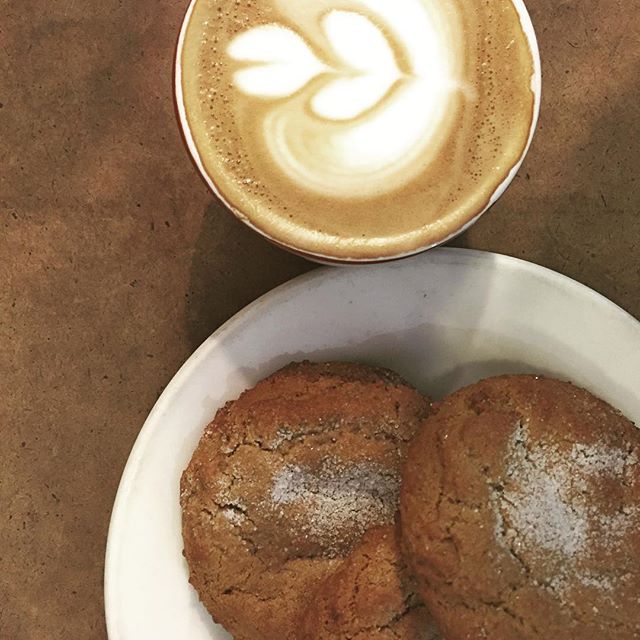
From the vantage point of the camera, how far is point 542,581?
1.00 meters

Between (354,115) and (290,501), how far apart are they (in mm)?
551

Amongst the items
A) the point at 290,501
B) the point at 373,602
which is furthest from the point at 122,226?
the point at 373,602

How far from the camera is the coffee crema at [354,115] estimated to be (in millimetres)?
939

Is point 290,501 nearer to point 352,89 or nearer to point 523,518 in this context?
point 523,518

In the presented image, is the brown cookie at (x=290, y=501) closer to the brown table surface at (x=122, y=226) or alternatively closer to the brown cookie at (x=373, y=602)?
the brown cookie at (x=373, y=602)

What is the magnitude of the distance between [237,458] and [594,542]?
498 mm

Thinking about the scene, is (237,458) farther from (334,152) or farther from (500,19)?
(500,19)

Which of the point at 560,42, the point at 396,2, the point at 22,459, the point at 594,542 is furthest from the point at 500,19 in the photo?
the point at 22,459

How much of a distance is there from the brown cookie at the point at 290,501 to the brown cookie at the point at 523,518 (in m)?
0.12

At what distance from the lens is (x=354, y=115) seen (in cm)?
94

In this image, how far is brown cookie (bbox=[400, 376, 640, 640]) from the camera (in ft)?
3.22

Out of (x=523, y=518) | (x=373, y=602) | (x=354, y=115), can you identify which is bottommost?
(x=373, y=602)

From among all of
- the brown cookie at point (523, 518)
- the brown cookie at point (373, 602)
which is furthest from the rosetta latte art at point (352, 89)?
the brown cookie at point (373, 602)

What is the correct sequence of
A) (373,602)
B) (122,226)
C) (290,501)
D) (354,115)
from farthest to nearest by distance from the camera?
(122,226), (290,501), (373,602), (354,115)
